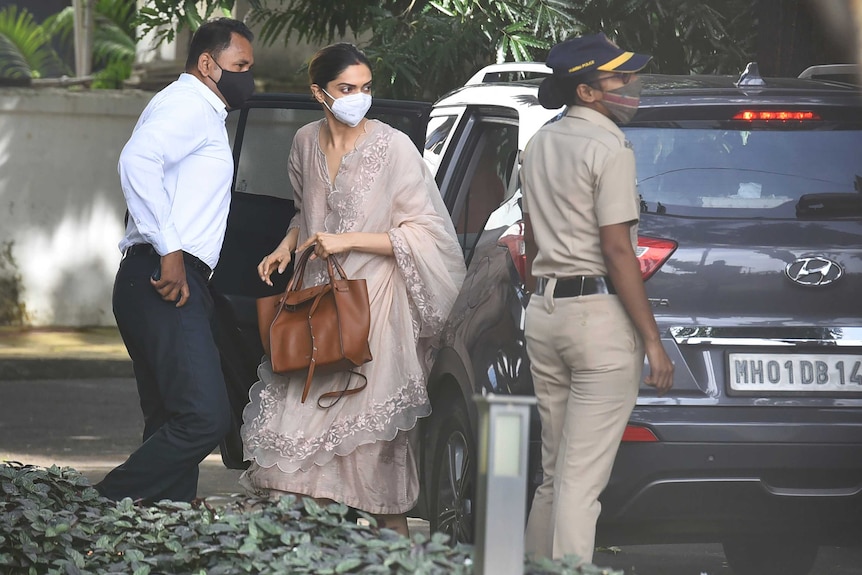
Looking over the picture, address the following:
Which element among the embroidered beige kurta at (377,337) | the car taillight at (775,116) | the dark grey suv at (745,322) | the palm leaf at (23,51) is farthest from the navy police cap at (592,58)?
the palm leaf at (23,51)

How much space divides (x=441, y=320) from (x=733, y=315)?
1.12 metres

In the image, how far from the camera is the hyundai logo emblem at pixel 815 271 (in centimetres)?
441

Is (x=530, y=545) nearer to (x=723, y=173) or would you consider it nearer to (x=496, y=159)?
(x=723, y=173)

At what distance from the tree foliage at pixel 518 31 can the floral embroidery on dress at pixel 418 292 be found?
4.11 m

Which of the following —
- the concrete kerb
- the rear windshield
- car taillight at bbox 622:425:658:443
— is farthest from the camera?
the concrete kerb

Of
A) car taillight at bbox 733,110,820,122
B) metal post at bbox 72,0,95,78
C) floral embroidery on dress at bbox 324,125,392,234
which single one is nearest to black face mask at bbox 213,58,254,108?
floral embroidery on dress at bbox 324,125,392,234

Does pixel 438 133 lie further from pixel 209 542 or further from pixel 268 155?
pixel 209 542

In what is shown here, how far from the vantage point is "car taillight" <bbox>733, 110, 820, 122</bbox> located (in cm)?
454

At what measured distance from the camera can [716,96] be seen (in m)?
4.58

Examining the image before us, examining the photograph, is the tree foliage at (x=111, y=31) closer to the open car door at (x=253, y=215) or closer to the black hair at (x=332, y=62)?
the open car door at (x=253, y=215)

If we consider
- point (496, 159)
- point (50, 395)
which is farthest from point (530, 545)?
point (50, 395)

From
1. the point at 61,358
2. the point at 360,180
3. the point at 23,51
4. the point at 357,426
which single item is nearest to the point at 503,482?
the point at 357,426

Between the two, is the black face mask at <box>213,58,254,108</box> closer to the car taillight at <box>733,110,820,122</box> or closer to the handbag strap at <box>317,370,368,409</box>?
the handbag strap at <box>317,370,368,409</box>

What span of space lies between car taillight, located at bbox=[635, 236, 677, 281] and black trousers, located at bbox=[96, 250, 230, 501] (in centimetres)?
149
